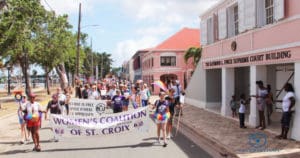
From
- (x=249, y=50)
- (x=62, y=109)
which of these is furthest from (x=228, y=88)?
(x=62, y=109)

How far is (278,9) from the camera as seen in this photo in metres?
12.0

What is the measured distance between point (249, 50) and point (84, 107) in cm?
700

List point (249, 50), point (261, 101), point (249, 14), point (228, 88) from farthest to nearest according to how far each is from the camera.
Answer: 1. point (228, 88)
2. point (249, 50)
3. point (249, 14)
4. point (261, 101)

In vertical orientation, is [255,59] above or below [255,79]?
above

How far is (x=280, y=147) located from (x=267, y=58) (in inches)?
161

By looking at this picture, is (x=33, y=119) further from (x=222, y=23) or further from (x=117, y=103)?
(x=222, y=23)

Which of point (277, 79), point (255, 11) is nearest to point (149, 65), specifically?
point (277, 79)

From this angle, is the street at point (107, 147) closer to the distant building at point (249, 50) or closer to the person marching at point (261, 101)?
the person marching at point (261, 101)

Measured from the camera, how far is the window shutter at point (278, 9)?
38.6 ft

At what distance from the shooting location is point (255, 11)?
1403 centimetres

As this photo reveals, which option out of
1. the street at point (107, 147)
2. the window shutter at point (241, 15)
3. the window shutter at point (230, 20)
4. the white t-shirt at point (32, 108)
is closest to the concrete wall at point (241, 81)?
the window shutter at point (230, 20)

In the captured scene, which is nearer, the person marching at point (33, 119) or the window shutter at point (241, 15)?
the person marching at point (33, 119)

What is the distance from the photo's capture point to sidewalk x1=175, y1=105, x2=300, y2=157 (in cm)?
964

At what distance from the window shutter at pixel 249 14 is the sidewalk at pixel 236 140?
407 cm
